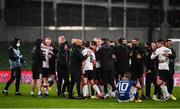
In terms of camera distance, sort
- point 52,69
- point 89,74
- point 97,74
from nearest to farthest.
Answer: point 89,74 < point 97,74 < point 52,69

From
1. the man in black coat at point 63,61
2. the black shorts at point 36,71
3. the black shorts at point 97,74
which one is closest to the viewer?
the black shorts at point 97,74

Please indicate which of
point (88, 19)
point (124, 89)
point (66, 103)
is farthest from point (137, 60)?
point (88, 19)

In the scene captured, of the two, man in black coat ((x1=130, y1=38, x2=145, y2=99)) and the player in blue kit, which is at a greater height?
man in black coat ((x1=130, y1=38, x2=145, y2=99))

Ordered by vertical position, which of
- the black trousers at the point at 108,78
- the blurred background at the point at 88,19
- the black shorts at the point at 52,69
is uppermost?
the blurred background at the point at 88,19

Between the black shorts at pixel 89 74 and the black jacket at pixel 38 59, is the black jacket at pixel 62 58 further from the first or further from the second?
the black shorts at pixel 89 74

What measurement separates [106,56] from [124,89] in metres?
1.87

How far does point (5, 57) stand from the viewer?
48031 millimetres

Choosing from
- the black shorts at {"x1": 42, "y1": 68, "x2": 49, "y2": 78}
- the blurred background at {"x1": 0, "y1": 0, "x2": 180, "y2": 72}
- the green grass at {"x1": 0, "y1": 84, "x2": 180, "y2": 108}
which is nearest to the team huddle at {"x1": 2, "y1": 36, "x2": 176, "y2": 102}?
the black shorts at {"x1": 42, "y1": 68, "x2": 49, "y2": 78}

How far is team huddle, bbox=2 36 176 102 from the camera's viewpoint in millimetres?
21766

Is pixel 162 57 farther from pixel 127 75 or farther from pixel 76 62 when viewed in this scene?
pixel 76 62

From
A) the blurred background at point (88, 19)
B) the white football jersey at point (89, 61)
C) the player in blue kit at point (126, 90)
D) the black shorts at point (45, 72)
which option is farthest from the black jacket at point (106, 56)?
the blurred background at point (88, 19)

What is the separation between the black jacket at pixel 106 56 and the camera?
73.5ft

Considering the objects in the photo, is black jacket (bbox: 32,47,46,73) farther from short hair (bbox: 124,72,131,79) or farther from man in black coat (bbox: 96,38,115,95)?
short hair (bbox: 124,72,131,79)

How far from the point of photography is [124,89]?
→ 21.1m
